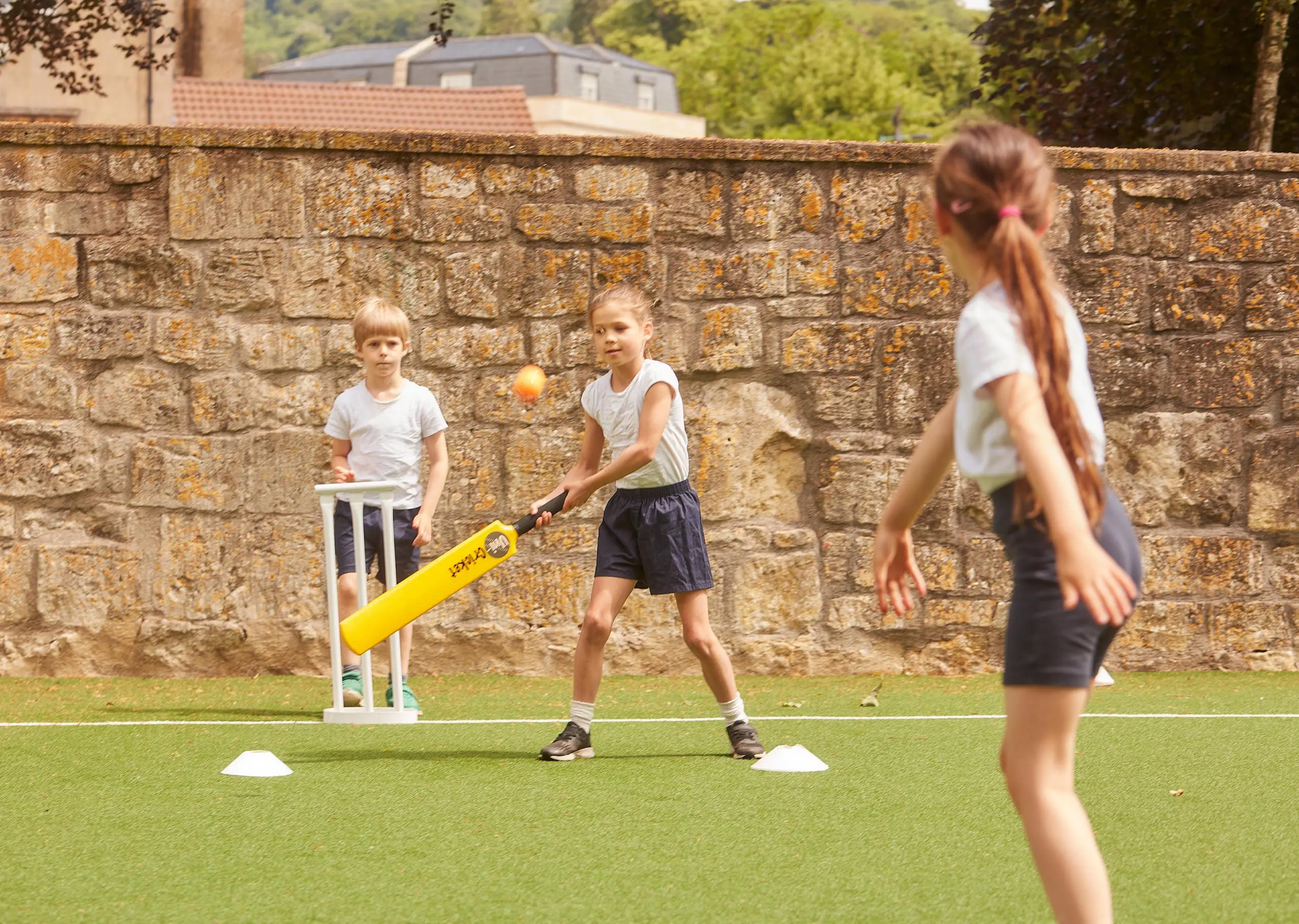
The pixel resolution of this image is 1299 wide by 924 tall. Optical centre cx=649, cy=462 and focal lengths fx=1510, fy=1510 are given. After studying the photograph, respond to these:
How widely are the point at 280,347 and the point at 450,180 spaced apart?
101 cm

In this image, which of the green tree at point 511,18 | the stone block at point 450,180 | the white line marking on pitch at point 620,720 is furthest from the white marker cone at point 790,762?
the green tree at point 511,18

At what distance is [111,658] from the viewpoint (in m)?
6.43

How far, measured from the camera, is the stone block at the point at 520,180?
6.43m

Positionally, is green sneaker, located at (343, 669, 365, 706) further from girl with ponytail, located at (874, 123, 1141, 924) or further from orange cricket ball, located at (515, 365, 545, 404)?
girl with ponytail, located at (874, 123, 1141, 924)

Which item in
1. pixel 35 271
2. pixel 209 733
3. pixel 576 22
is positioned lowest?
pixel 209 733

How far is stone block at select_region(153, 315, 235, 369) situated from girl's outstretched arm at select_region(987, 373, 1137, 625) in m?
4.75

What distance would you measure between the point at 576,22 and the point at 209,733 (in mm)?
143764

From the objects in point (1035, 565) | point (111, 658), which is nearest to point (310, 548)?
point (111, 658)

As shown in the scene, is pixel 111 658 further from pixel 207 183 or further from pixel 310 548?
pixel 207 183

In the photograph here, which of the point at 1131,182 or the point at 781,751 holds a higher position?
the point at 1131,182

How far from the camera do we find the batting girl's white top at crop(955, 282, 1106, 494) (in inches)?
89.6

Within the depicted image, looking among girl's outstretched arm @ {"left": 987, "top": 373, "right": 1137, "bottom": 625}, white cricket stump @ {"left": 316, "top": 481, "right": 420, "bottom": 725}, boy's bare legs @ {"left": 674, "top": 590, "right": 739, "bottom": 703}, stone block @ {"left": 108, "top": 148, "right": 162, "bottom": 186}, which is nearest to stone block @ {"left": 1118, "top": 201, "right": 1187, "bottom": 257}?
boy's bare legs @ {"left": 674, "top": 590, "right": 739, "bottom": 703}

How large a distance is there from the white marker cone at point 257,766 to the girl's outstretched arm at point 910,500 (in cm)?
242

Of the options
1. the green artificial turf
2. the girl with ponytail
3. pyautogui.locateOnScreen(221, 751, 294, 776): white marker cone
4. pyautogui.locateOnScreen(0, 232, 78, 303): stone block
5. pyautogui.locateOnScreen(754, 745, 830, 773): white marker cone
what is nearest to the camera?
the girl with ponytail
